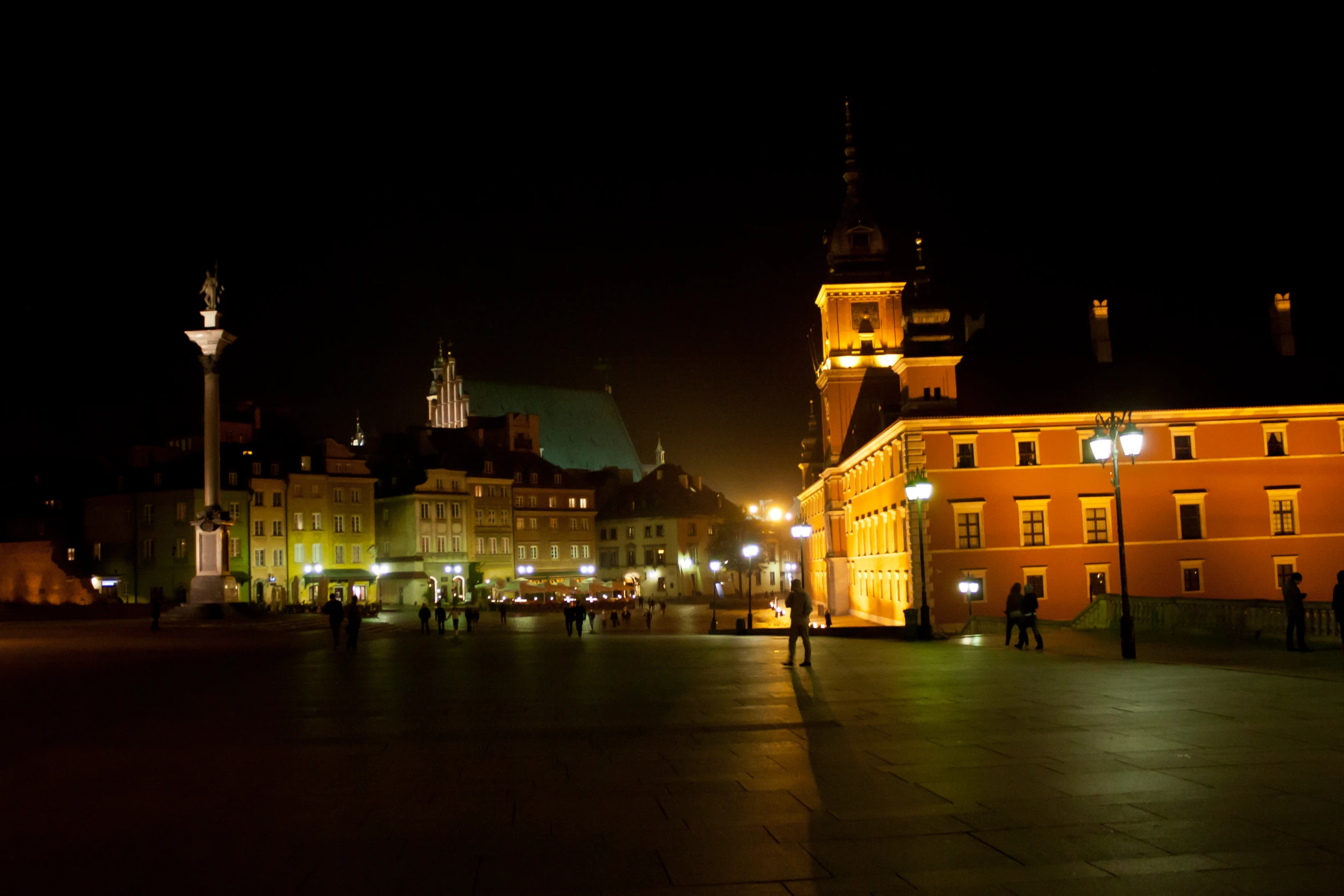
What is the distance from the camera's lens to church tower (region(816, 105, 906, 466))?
87.3 meters

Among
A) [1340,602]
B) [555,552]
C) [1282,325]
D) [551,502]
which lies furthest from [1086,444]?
[555,552]

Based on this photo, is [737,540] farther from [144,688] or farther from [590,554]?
[144,688]

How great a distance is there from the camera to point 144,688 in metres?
21.3

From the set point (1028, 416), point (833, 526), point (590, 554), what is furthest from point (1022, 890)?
point (590, 554)

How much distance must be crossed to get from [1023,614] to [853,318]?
6282 centimetres

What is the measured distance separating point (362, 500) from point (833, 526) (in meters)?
37.9

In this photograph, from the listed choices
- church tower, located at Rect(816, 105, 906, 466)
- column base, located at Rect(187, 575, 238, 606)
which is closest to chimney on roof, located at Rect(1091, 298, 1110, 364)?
church tower, located at Rect(816, 105, 906, 466)

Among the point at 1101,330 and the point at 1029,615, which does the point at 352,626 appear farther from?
the point at 1101,330

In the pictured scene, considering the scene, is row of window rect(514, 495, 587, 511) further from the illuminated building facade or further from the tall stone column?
the tall stone column

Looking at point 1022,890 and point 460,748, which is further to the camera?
point 460,748

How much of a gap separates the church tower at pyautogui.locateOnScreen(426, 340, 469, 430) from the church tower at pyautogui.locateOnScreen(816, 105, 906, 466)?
2250 inches

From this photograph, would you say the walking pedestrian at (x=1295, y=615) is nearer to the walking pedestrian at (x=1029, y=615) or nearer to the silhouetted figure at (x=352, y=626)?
the walking pedestrian at (x=1029, y=615)

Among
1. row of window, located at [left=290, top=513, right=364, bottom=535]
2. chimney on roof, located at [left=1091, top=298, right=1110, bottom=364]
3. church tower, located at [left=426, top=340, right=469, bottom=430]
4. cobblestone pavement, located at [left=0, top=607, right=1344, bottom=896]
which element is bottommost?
cobblestone pavement, located at [left=0, top=607, right=1344, bottom=896]

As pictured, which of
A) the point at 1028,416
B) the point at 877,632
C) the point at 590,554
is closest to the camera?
the point at 877,632
